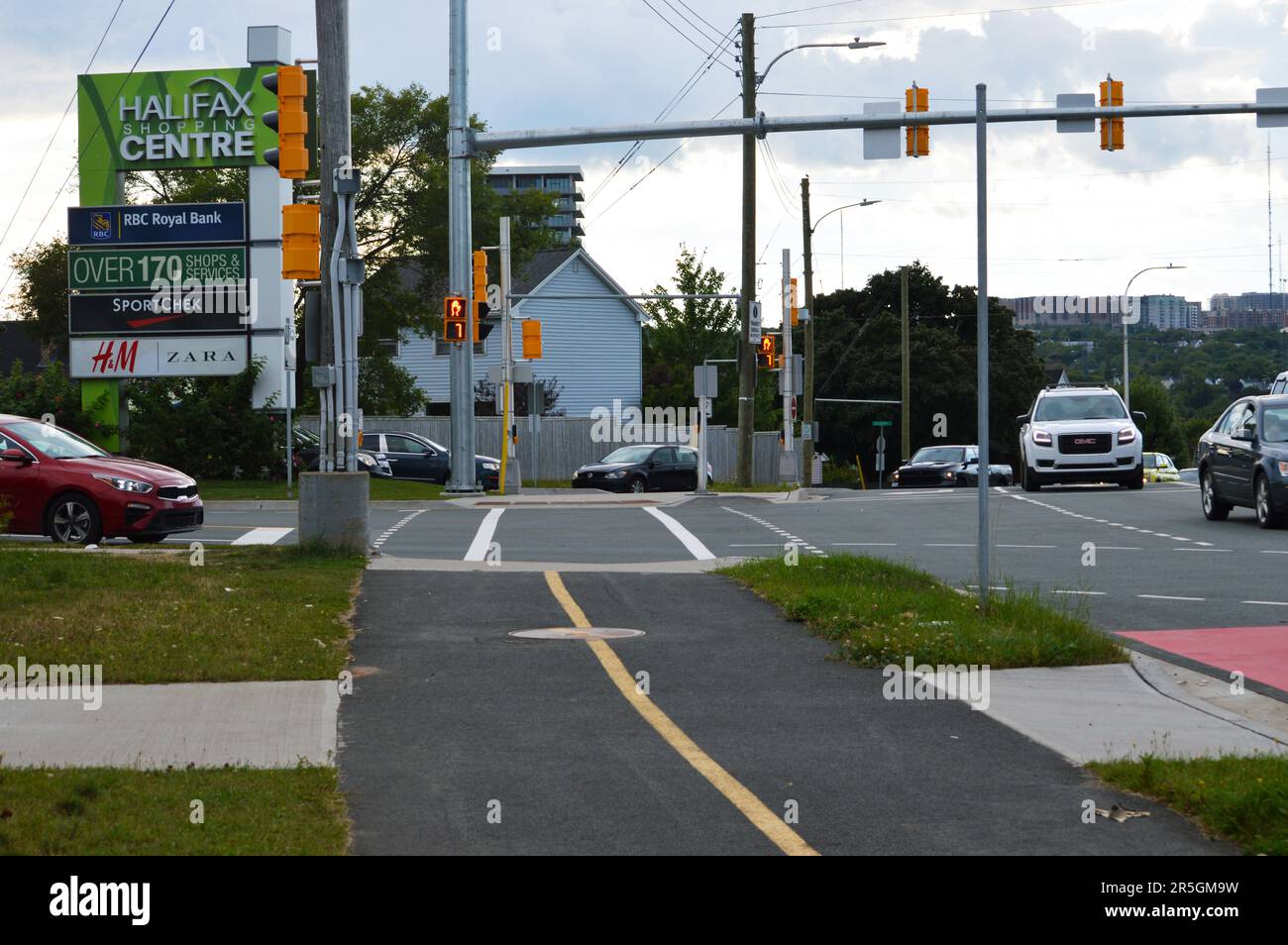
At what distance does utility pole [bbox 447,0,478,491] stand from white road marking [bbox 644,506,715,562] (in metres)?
4.93

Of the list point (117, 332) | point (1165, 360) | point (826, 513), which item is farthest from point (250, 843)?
point (1165, 360)

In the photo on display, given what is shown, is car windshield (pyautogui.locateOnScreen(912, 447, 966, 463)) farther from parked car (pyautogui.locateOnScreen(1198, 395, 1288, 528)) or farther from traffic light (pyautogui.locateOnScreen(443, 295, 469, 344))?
parked car (pyautogui.locateOnScreen(1198, 395, 1288, 528))

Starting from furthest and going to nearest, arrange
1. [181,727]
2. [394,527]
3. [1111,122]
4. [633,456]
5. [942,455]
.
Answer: [942,455] < [633,456] < [1111,122] < [394,527] < [181,727]

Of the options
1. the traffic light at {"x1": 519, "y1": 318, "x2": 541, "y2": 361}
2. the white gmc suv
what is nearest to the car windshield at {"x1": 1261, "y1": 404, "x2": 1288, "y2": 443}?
A: the white gmc suv

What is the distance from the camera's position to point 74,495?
18.3 m

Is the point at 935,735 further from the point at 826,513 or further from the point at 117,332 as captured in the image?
the point at 117,332

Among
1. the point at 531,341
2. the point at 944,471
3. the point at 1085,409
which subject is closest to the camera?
the point at 1085,409

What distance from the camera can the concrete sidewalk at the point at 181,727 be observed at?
7695 mm

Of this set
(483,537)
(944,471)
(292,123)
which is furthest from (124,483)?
(944,471)

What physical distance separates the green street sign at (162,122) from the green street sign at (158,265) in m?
2.02

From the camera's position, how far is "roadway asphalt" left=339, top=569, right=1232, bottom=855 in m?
6.39

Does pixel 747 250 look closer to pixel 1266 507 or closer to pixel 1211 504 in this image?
pixel 1211 504

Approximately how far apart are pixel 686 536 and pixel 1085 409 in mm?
12903

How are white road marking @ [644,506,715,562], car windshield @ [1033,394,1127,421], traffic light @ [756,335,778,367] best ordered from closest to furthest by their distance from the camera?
white road marking @ [644,506,715,562] → car windshield @ [1033,394,1127,421] → traffic light @ [756,335,778,367]
